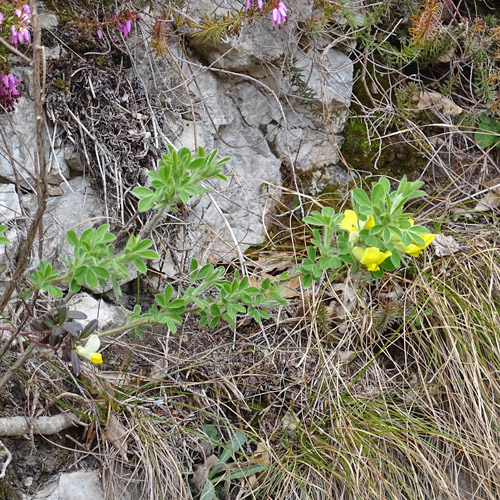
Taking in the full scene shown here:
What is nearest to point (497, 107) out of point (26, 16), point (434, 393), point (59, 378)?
point (434, 393)

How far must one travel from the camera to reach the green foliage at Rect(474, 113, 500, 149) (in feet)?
8.01

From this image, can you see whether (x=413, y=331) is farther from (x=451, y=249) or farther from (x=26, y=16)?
(x=26, y=16)

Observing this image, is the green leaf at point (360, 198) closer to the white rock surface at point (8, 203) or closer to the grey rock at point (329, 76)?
the white rock surface at point (8, 203)

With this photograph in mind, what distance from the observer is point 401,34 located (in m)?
2.44

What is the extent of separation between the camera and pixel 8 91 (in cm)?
168

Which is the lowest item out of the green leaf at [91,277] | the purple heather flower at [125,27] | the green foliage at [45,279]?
the green foliage at [45,279]

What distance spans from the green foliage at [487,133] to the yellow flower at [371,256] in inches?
59.6

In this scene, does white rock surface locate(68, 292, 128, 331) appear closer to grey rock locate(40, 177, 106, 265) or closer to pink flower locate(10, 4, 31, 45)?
grey rock locate(40, 177, 106, 265)

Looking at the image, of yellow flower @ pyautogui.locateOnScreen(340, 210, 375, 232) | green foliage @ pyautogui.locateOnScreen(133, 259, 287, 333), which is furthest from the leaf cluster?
green foliage @ pyautogui.locateOnScreen(133, 259, 287, 333)

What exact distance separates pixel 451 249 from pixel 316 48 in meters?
0.93

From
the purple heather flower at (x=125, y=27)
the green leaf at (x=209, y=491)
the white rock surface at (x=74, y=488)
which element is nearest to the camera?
the white rock surface at (x=74, y=488)

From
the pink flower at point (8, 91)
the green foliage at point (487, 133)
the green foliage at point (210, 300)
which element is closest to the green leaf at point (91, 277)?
the green foliage at point (210, 300)

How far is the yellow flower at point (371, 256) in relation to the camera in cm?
112

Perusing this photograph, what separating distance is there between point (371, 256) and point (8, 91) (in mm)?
1181
